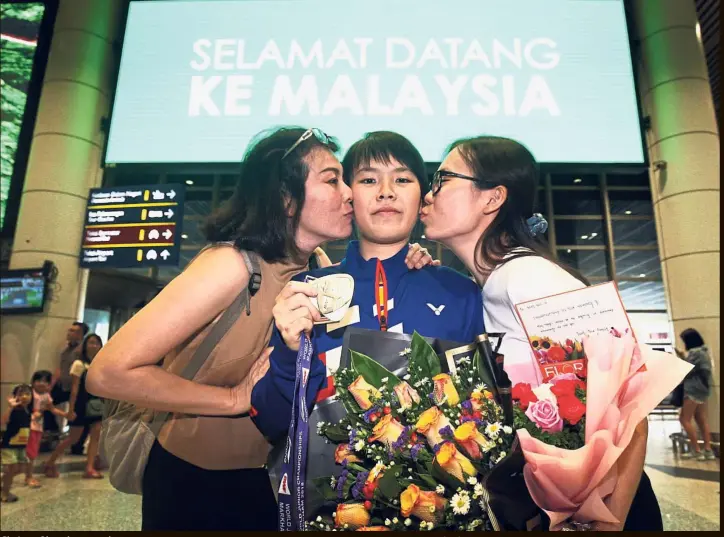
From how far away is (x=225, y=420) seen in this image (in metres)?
1.39

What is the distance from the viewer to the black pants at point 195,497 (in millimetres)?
1389

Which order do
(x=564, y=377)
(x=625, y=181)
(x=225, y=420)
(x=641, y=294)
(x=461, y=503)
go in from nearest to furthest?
(x=461, y=503), (x=564, y=377), (x=225, y=420), (x=625, y=181), (x=641, y=294)

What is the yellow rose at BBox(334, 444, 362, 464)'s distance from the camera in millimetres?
887

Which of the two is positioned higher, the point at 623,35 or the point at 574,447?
the point at 623,35

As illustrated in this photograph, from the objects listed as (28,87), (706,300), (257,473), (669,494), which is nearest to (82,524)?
(257,473)

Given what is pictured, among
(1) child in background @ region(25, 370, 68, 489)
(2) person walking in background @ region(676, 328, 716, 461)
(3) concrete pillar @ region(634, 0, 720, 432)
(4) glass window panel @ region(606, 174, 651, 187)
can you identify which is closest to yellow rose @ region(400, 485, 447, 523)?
(1) child in background @ region(25, 370, 68, 489)

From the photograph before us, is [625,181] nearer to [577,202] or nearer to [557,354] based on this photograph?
[577,202]

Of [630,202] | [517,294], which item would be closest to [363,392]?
[517,294]

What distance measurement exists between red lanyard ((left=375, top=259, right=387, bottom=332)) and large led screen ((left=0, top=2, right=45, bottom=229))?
6.17m

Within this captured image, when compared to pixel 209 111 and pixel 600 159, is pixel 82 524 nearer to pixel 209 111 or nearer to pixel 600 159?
pixel 209 111

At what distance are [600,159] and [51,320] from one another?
6.04 m

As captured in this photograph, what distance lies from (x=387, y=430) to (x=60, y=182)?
5.93 metres

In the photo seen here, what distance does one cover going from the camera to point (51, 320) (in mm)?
5367

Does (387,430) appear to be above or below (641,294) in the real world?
below
